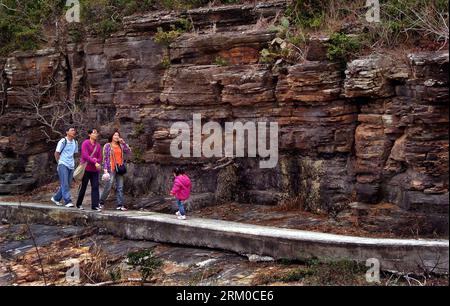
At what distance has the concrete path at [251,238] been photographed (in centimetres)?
752

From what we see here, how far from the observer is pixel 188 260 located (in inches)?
351

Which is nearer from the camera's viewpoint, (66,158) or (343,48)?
(343,48)

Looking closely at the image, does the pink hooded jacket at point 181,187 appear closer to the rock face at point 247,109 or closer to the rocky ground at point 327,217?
the rocky ground at point 327,217

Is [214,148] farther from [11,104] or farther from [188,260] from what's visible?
[11,104]

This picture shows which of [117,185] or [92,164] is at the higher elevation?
[92,164]

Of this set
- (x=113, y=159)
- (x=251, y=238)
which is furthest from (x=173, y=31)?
(x=251, y=238)

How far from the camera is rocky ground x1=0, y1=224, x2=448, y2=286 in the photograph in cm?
762

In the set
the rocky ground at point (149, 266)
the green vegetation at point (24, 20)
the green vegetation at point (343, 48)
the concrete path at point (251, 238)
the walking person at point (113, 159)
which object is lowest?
the rocky ground at point (149, 266)

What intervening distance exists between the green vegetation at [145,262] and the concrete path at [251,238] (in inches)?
37.1

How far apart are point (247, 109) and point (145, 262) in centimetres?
401

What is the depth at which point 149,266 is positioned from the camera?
851 centimetres

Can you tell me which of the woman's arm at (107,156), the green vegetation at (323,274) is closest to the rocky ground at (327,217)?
the woman's arm at (107,156)

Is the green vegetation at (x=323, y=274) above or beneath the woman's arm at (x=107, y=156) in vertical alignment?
beneath

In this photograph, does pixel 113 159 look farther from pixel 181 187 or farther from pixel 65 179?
pixel 181 187
